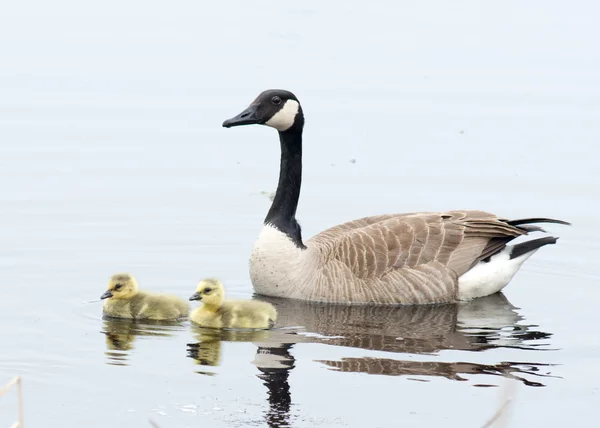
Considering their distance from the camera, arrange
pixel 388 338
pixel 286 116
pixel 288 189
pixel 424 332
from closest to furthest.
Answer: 1. pixel 388 338
2. pixel 424 332
3. pixel 286 116
4. pixel 288 189

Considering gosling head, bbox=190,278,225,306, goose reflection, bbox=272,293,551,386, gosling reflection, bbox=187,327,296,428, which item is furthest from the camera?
Answer: gosling head, bbox=190,278,225,306

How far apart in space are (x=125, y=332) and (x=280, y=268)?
1.97 m

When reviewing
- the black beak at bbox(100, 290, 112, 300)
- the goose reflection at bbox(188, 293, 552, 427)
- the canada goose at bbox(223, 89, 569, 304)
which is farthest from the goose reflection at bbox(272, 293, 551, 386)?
the black beak at bbox(100, 290, 112, 300)

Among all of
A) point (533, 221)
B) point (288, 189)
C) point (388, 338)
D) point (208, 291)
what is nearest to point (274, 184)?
point (288, 189)

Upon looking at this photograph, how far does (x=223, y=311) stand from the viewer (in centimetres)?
1016

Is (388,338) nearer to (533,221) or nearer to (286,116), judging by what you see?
(533,221)

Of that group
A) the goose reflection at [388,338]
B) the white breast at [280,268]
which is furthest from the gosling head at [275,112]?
the goose reflection at [388,338]

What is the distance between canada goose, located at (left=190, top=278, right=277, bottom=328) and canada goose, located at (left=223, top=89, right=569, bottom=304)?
126cm

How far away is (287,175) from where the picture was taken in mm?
11938

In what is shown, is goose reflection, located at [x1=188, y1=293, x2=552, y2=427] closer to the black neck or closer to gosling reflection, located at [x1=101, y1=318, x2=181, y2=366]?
gosling reflection, located at [x1=101, y1=318, x2=181, y2=366]

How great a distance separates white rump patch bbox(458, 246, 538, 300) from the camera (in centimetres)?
1173

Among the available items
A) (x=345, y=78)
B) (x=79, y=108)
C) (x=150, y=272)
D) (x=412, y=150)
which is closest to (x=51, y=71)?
(x=79, y=108)

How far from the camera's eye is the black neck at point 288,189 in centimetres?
1172

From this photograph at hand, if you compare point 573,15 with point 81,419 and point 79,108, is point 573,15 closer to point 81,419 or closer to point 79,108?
point 79,108
